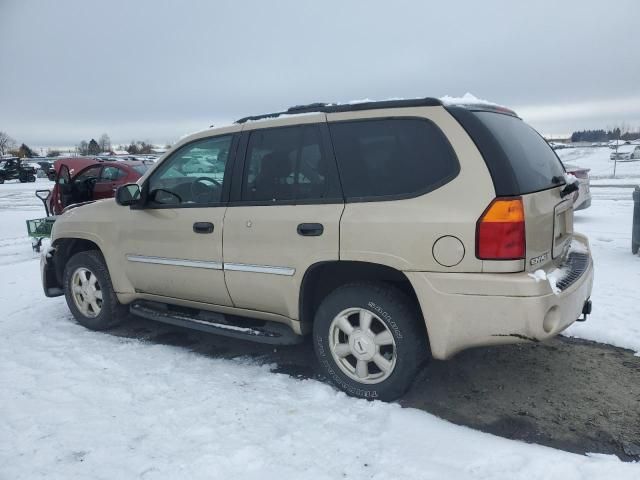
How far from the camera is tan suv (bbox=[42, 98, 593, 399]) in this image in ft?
9.01

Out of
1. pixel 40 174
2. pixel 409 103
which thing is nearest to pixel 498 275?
pixel 409 103

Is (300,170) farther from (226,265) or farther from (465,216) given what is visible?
(465,216)

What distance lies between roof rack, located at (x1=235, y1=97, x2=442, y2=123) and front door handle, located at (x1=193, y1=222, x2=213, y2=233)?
2.84 ft

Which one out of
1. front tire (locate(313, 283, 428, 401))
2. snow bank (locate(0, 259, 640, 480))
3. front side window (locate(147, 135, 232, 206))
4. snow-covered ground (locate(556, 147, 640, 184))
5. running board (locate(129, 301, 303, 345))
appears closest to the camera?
snow bank (locate(0, 259, 640, 480))

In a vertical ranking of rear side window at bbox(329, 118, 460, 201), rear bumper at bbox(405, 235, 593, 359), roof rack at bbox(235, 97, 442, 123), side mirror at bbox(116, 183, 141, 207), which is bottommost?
rear bumper at bbox(405, 235, 593, 359)

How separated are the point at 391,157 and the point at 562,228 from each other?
4.18ft

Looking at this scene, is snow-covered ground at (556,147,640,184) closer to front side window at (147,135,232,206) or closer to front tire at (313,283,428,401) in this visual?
front side window at (147,135,232,206)

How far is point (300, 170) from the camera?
11.2 ft

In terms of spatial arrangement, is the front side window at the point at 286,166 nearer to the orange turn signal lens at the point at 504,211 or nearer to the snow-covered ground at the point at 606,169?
the orange turn signal lens at the point at 504,211

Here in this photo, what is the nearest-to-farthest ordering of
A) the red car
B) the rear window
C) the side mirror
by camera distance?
the rear window
the side mirror
the red car

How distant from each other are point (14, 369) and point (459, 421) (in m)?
3.35

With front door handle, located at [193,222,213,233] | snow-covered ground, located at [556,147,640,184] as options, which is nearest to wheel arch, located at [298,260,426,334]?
front door handle, located at [193,222,213,233]

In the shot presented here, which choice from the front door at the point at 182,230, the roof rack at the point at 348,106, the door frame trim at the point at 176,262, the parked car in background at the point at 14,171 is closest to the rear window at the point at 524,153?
Answer: the roof rack at the point at 348,106

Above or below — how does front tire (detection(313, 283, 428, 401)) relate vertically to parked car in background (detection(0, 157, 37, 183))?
below
